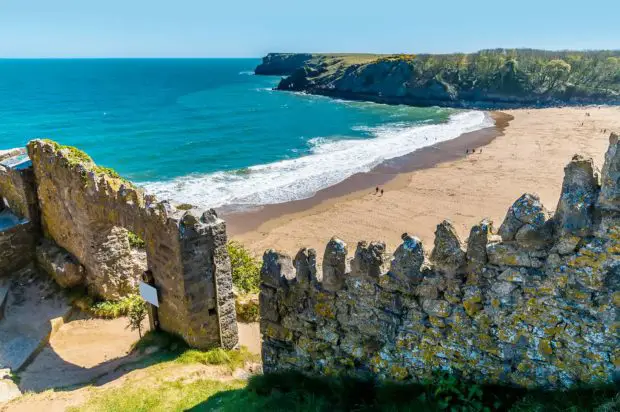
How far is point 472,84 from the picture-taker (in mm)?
88375

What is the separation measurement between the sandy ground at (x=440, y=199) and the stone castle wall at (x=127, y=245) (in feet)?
33.3

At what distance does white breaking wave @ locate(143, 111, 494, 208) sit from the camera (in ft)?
105

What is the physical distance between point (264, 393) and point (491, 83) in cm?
9119

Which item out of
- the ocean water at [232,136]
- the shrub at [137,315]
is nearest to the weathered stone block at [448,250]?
the shrub at [137,315]

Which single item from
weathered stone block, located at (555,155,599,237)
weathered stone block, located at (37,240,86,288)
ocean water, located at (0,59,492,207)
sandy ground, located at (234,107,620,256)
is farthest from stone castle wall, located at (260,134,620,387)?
ocean water, located at (0,59,492,207)

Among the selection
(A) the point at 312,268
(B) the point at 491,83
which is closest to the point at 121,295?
(A) the point at 312,268

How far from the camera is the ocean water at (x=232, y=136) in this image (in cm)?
3581

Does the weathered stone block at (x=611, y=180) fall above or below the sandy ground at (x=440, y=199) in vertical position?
above

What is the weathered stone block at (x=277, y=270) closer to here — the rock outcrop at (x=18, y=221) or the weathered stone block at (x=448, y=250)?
the weathered stone block at (x=448, y=250)

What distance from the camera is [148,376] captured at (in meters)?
9.59

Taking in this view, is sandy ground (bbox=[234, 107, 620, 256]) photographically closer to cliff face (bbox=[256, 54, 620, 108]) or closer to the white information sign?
the white information sign

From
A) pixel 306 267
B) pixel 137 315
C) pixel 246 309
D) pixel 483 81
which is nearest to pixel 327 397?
pixel 306 267

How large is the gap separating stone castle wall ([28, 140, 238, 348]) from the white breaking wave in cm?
1606

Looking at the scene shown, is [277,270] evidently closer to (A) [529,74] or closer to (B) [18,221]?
(B) [18,221]
